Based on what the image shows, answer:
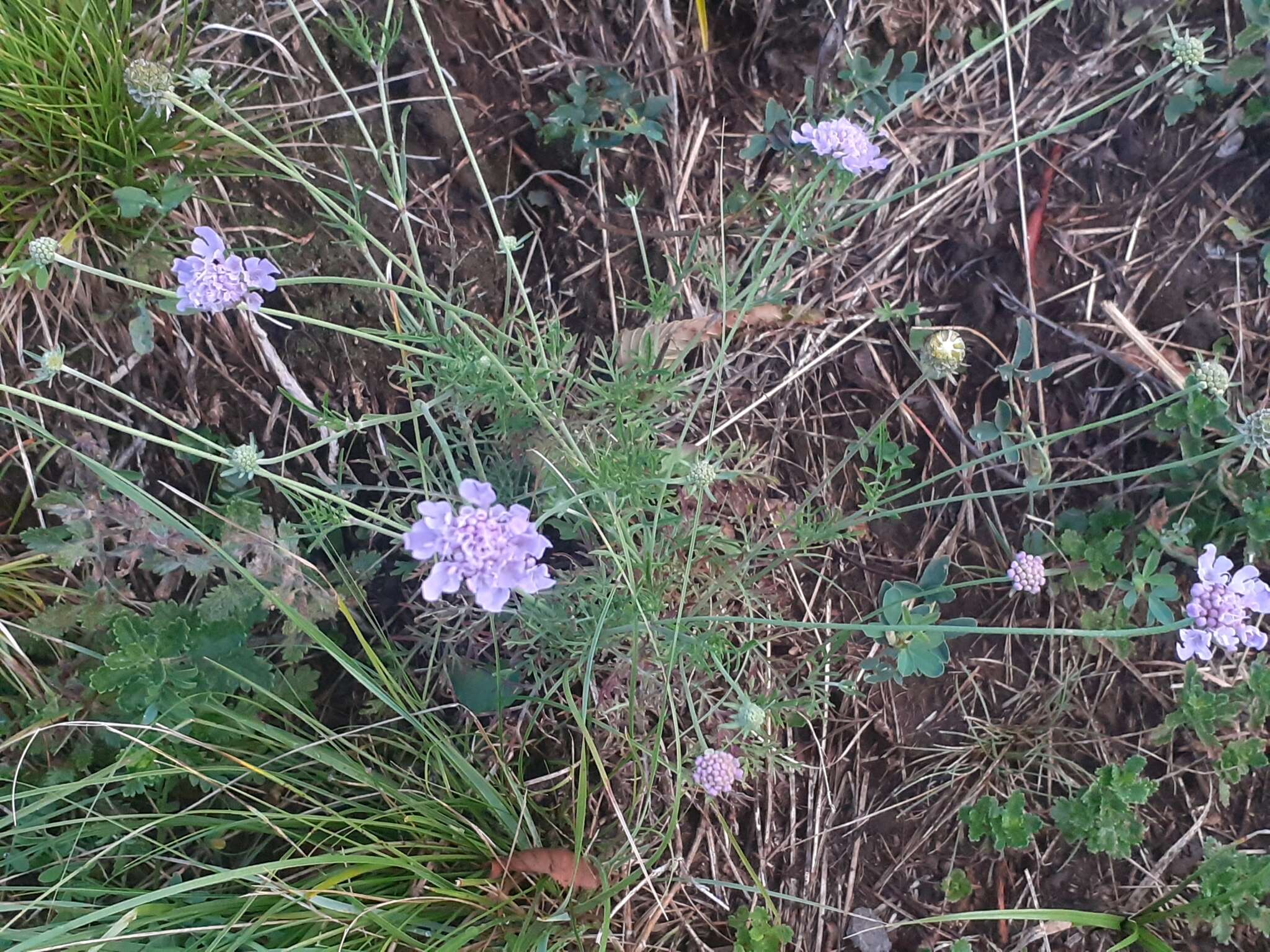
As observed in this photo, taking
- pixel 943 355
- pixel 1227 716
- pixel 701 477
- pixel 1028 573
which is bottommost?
pixel 1227 716

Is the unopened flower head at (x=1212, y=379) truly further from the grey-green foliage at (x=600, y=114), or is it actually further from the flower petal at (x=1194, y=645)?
the grey-green foliage at (x=600, y=114)

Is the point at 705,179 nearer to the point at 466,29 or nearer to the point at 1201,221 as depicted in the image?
the point at 466,29

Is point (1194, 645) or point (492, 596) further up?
point (492, 596)

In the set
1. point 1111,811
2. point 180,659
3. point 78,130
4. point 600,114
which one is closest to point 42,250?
point 78,130

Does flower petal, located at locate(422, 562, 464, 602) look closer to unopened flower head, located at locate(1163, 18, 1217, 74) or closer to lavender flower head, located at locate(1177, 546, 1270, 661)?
lavender flower head, located at locate(1177, 546, 1270, 661)

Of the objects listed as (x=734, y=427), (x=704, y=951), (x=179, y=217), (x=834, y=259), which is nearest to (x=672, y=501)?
(x=734, y=427)

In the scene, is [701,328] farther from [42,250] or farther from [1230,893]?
[1230,893]
